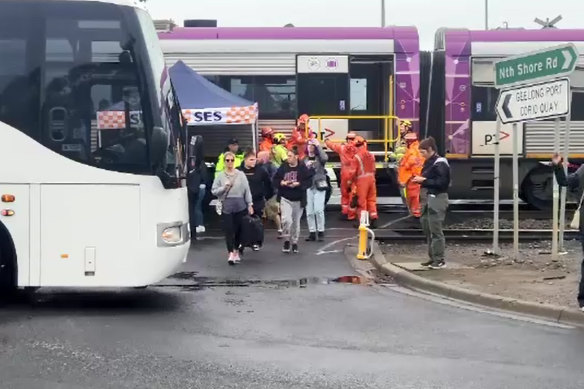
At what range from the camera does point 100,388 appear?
609cm

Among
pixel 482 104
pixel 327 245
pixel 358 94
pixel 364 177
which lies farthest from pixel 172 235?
pixel 482 104

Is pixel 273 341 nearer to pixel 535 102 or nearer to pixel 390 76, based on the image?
pixel 535 102

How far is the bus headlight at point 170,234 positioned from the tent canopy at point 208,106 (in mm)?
7783

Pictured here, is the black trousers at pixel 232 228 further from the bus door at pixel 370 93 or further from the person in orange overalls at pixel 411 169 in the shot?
the bus door at pixel 370 93

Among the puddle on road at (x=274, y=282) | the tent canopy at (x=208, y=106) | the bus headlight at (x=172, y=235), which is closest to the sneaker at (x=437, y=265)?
the puddle on road at (x=274, y=282)

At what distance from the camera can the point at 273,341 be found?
7.73 metres

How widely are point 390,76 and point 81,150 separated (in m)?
11.0

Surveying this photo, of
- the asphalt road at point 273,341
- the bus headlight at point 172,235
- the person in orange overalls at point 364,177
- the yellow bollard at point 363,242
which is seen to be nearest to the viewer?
the asphalt road at point 273,341

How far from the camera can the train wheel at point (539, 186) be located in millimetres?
18969

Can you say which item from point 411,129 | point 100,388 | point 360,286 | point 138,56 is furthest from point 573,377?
point 411,129

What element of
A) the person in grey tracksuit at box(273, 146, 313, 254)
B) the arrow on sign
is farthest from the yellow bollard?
the arrow on sign

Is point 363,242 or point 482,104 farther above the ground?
point 482,104

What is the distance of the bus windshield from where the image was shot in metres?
8.86

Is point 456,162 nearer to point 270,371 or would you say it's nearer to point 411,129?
point 411,129
